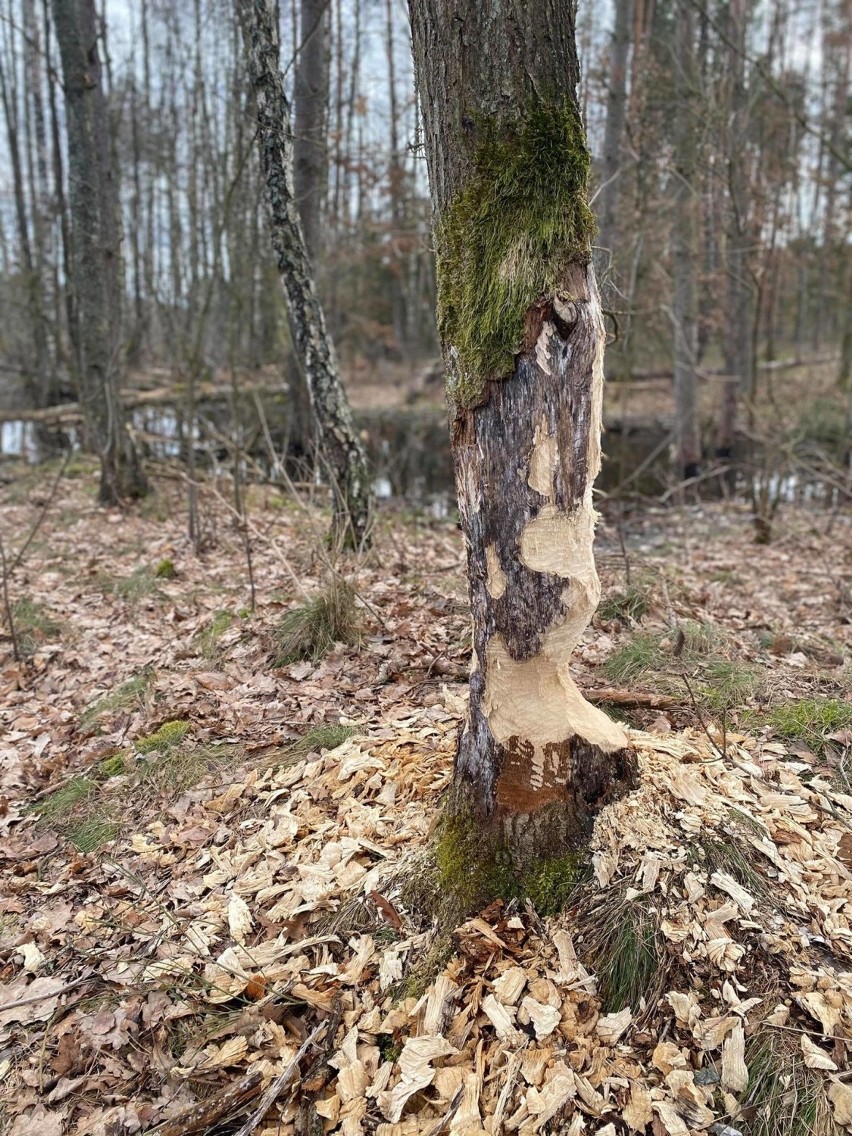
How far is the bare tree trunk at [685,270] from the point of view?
9.84m

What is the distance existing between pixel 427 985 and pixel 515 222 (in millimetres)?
2251

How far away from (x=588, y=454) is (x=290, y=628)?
266cm

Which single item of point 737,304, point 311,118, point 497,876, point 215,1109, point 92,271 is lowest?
point 215,1109

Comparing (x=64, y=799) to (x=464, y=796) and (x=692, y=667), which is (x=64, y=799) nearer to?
(x=464, y=796)

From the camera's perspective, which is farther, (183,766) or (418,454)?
(418,454)

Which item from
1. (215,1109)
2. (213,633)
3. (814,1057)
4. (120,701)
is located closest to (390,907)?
(215,1109)

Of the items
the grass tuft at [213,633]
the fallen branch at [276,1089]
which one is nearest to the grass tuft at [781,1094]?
the fallen branch at [276,1089]

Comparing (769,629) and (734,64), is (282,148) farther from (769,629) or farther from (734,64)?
(734,64)

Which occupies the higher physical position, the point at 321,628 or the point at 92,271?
the point at 92,271

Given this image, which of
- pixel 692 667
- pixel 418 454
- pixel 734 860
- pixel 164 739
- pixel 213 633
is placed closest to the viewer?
pixel 734 860

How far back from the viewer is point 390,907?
2.42 metres

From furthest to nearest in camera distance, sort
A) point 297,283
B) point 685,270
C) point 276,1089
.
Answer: point 685,270, point 297,283, point 276,1089

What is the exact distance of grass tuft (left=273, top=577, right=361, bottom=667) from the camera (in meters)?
4.25

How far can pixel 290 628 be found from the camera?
4.35 metres
